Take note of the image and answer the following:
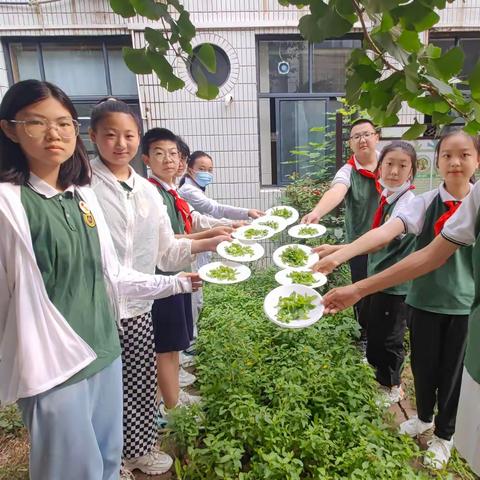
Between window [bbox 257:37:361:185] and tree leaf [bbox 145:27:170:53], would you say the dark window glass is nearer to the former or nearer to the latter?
window [bbox 257:37:361:185]

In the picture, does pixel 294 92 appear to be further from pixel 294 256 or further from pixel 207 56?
pixel 207 56

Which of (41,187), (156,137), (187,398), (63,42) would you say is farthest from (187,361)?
(63,42)

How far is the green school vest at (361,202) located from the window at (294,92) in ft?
9.63

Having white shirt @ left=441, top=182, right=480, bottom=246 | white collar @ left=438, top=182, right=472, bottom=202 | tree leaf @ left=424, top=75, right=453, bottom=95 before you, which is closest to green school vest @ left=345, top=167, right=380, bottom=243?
white collar @ left=438, top=182, right=472, bottom=202

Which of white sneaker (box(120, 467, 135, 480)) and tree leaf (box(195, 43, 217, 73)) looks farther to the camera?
white sneaker (box(120, 467, 135, 480))

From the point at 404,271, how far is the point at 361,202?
1.45 m

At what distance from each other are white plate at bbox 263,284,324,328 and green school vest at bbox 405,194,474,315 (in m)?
0.56

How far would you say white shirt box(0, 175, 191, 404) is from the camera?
1.19 metres

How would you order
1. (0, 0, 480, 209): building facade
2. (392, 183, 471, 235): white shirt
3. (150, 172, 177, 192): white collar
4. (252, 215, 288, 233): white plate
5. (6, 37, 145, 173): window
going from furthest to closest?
(6, 37, 145, 173): window < (0, 0, 480, 209): building facade < (252, 215, 288, 233): white plate < (150, 172, 177, 192): white collar < (392, 183, 471, 235): white shirt

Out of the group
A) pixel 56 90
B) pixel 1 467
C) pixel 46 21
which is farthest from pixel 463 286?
pixel 46 21

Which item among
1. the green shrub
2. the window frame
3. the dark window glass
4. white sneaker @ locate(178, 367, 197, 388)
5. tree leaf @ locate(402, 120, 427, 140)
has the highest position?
the window frame

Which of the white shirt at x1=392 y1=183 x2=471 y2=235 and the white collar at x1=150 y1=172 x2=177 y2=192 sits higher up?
the white collar at x1=150 y1=172 x2=177 y2=192

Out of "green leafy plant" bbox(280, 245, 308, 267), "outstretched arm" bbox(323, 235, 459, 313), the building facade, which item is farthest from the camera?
the building facade

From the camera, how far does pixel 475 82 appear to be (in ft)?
2.03
